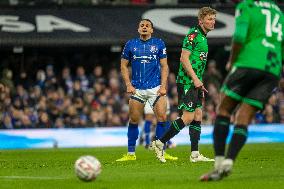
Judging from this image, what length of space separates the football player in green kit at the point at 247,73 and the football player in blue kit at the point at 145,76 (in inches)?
210

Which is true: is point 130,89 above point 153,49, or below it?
below

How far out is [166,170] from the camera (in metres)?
12.0

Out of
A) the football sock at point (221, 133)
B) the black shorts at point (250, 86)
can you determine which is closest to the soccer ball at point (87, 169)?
the football sock at point (221, 133)

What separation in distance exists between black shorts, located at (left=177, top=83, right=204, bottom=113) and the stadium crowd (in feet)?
37.4

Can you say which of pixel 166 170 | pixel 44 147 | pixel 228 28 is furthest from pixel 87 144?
pixel 166 170

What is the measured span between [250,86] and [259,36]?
57 centimetres

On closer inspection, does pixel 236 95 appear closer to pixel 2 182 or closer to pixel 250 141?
pixel 2 182

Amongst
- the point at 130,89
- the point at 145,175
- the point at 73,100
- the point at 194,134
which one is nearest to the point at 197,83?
the point at 194,134

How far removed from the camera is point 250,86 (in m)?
9.84

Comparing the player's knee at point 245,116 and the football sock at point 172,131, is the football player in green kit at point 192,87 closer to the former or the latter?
the football sock at point 172,131

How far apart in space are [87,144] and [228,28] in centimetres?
696

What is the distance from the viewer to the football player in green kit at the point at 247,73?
9.72 m

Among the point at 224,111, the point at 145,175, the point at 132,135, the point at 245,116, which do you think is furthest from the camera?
A: the point at 132,135

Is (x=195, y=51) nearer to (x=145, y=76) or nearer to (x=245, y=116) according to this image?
(x=145, y=76)
